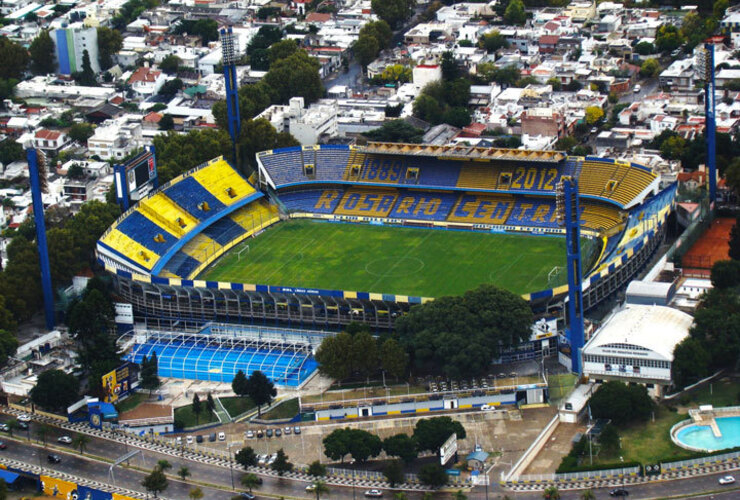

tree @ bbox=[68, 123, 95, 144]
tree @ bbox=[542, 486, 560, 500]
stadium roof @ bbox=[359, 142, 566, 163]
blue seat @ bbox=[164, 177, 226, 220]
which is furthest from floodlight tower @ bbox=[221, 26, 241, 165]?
tree @ bbox=[542, 486, 560, 500]

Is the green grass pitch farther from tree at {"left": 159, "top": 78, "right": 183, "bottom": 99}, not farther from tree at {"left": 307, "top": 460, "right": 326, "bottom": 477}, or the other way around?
tree at {"left": 159, "top": 78, "right": 183, "bottom": 99}

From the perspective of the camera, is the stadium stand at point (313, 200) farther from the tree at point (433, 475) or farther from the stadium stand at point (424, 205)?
the tree at point (433, 475)

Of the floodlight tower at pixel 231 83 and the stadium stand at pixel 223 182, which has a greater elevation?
the floodlight tower at pixel 231 83

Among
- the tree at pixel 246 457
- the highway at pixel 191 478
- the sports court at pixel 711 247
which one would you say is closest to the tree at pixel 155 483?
the highway at pixel 191 478

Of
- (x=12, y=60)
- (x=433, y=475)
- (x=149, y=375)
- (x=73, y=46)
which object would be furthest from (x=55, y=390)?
(x=73, y=46)

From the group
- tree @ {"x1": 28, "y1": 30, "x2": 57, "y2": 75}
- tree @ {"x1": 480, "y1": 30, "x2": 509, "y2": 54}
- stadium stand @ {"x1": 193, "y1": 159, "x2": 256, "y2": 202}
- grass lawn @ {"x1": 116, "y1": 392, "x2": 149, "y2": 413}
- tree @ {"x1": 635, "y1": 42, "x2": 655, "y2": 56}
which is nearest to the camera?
grass lawn @ {"x1": 116, "y1": 392, "x2": 149, "y2": 413}

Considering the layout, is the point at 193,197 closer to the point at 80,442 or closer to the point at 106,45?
the point at 80,442
